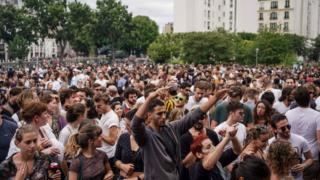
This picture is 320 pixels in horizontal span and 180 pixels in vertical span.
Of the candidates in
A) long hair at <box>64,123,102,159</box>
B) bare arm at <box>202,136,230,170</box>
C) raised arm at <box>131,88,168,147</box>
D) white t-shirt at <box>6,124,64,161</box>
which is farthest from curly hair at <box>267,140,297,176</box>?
white t-shirt at <box>6,124,64,161</box>

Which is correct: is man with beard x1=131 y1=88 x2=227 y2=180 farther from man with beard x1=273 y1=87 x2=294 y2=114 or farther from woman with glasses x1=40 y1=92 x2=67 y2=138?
man with beard x1=273 y1=87 x2=294 y2=114

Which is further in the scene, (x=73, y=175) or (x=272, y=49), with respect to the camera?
(x=272, y=49)

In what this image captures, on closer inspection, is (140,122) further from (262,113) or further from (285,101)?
(285,101)

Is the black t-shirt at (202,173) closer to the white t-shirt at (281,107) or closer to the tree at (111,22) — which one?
the white t-shirt at (281,107)

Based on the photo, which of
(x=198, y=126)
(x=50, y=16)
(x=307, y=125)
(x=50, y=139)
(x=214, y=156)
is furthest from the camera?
(x=50, y=16)

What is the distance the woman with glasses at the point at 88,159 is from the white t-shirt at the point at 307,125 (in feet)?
10.3

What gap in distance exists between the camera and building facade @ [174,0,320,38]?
4055 inches

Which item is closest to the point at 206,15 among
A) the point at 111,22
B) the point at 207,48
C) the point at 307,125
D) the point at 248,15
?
the point at 248,15

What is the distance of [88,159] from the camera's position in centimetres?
588

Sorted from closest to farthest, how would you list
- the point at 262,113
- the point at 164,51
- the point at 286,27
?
the point at 262,113 < the point at 164,51 < the point at 286,27

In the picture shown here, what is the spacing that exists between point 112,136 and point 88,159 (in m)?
1.76

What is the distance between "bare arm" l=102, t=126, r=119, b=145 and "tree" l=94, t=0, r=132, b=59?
64.6m

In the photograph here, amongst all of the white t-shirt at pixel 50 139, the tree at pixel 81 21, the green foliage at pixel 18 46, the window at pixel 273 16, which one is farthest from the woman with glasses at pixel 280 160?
the window at pixel 273 16

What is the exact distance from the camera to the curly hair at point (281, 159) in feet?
15.2
